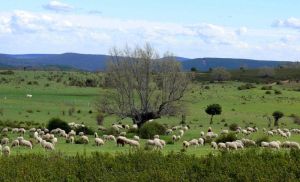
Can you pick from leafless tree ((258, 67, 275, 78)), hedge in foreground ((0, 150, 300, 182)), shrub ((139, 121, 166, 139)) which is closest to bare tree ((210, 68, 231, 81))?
leafless tree ((258, 67, 275, 78))

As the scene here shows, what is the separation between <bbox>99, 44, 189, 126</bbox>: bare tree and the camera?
49.6m

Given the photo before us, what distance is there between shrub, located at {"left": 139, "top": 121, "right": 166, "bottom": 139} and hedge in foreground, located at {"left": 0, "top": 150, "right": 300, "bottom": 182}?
21367 millimetres

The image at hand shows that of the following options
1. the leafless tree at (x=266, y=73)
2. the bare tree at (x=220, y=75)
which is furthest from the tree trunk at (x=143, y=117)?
the leafless tree at (x=266, y=73)

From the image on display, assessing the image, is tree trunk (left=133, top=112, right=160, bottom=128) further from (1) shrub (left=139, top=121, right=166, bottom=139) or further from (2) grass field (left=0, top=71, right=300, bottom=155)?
(1) shrub (left=139, top=121, right=166, bottom=139)

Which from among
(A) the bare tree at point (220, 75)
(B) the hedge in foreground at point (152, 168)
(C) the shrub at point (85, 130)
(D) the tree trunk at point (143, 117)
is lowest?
(A) the bare tree at point (220, 75)

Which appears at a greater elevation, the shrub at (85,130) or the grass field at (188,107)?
the shrub at (85,130)

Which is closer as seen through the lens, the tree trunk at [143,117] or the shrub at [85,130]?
the shrub at [85,130]

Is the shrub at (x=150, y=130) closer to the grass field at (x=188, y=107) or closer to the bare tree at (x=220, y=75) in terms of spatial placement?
the grass field at (x=188, y=107)

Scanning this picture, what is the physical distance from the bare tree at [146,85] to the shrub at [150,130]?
231 inches

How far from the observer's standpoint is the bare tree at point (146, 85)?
4956 centimetres

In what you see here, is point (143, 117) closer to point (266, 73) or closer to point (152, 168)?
point (152, 168)

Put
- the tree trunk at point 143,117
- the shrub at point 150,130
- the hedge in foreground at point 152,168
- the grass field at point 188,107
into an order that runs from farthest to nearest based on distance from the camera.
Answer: the grass field at point 188,107
the tree trunk at point 143,117
the shrub at point 150,130
the hedge in foreground at point 152,168

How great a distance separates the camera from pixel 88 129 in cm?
4488

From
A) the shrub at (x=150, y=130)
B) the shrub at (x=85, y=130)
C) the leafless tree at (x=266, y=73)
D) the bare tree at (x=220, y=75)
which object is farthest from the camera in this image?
the leafless tree at (x=266, y=73)
